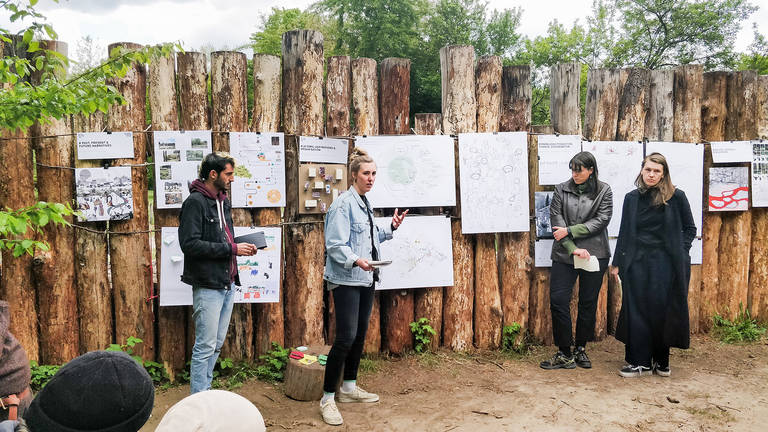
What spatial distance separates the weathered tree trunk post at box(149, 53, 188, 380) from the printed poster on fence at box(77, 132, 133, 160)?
0.82ft

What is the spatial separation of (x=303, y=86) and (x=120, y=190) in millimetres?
2081

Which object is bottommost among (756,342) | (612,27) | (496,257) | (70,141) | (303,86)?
(756,342)

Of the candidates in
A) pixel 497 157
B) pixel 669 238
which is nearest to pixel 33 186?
pixel 497 157

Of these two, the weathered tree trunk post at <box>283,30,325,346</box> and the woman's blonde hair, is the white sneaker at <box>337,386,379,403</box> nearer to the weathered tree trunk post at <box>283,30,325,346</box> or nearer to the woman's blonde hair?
the weathered tree trunk post at <box>283,30,325,346</box>

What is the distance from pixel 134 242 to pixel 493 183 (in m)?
3.86

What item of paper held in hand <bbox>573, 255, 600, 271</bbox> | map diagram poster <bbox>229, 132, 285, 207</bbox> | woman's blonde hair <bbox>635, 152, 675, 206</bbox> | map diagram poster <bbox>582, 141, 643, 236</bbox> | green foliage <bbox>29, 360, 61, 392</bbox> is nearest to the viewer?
green foliage <bbox>29, 360, 61, 392</bbox>

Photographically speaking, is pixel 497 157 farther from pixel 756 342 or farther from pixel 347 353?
pixel 756 342

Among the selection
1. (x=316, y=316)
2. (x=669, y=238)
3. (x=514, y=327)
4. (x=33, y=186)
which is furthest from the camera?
(x=514, y=327)

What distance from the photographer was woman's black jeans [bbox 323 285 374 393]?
4383 millimetres

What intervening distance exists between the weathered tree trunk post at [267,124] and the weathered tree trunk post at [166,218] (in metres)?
0.76

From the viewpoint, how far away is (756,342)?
6418 mm

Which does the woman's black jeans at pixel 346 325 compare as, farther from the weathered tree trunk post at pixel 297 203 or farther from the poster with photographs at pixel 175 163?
the poster with photographs at pixel 175 163

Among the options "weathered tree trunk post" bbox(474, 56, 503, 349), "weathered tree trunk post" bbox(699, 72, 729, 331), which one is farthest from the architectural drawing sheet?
"weathered tree trunk post" bbox(699, 72, 729, 331)

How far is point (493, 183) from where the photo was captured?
19.6 ft
